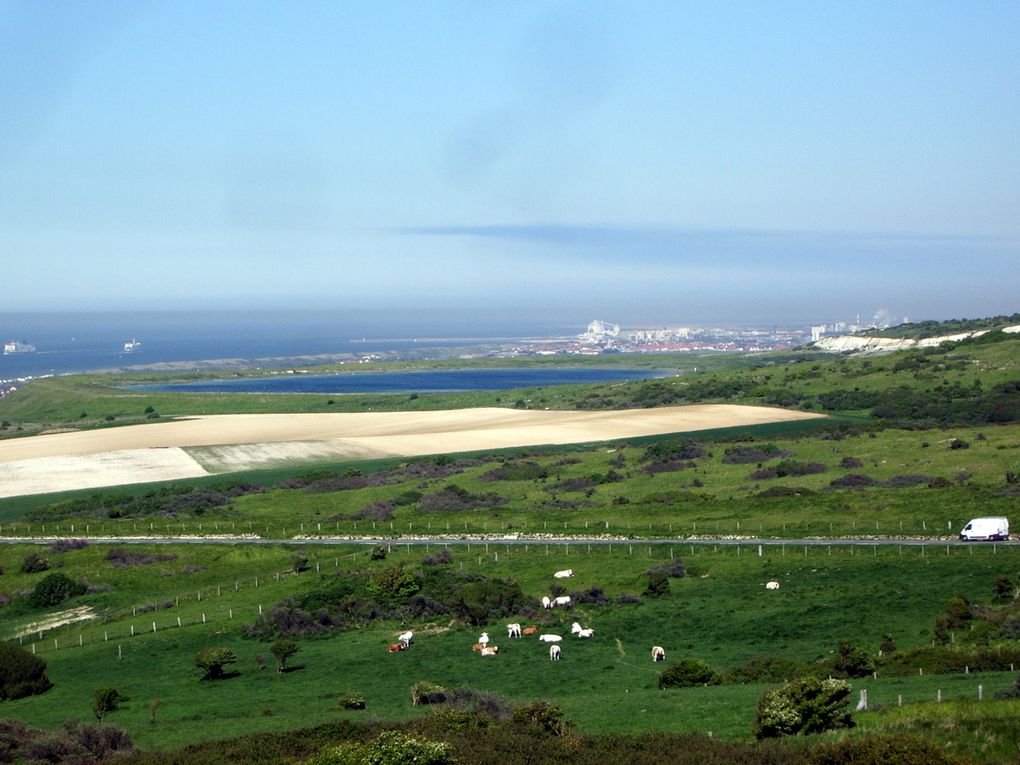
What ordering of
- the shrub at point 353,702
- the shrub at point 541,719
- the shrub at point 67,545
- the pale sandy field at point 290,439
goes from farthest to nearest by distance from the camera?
the pale sandy field at point 290,439 < the shrub at point 67,545 < the shrub at point 353,702 < the shrub at point 541,719

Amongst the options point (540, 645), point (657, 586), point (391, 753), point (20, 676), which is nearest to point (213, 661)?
point (20, 676)

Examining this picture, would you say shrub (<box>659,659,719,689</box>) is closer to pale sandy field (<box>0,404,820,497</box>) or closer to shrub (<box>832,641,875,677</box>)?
shrub (<box>832,641,875,677</box>)

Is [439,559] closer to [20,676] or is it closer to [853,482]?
[20,676]

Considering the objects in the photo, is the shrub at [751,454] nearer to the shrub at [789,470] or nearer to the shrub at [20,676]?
the shrub at [789,470]

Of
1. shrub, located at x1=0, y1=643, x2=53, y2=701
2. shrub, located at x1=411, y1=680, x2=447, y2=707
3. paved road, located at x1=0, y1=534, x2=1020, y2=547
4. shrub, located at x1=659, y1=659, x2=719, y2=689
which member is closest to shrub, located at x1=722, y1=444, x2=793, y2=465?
paved road, located at x1=0, y1=534, x2=1020, y2=547

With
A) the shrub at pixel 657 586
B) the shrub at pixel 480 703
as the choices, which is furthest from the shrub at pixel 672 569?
the shrub at pixel 480 703
